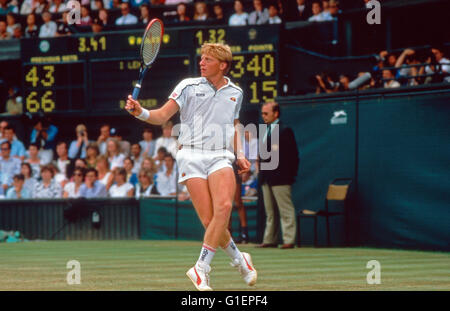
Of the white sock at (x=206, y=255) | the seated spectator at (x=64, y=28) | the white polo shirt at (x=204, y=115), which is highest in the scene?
the seated spectator at (x=64, y=28)

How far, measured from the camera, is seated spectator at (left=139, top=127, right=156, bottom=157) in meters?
21.2

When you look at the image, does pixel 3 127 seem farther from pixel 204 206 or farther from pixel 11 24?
pixel 204 206

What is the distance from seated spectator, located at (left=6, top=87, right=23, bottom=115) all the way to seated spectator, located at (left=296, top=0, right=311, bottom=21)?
7.29 metres

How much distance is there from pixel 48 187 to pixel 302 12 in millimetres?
6495

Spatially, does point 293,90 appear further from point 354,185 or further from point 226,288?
point 226,288

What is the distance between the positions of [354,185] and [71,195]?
6739mm

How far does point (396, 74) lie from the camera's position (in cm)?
1797

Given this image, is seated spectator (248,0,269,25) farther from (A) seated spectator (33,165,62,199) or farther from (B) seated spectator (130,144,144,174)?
(A) seated spectator (33,165,62,199)

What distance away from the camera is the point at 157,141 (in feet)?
68.8

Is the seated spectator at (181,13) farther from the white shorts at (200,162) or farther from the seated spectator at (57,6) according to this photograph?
the white shorts at (200,162)

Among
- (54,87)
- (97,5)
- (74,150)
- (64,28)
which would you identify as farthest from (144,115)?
(97,5)

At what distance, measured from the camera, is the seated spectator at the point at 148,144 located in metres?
21.2

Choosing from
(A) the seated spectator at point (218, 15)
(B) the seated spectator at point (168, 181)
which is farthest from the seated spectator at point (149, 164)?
(A) the seated spectator at point (218, 15)

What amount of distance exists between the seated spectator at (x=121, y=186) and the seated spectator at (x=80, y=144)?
2019 millimetres
